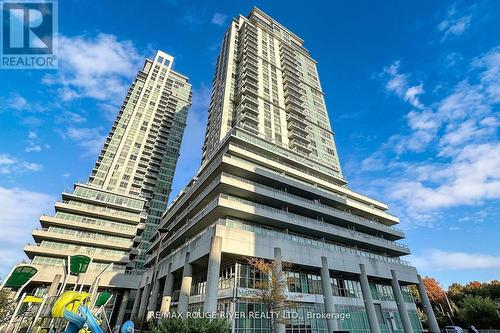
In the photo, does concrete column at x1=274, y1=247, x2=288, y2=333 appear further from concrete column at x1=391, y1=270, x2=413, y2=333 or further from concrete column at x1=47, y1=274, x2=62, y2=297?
concrete column at x1=47, y1=274, x2=62, y2=297

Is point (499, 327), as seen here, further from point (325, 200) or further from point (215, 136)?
point (215, 136)

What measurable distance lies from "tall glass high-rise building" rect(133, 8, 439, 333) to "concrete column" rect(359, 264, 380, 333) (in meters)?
0.12

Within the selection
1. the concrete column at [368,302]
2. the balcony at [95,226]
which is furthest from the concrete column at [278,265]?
the balcony at [95,226]

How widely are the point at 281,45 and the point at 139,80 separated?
58427 mm

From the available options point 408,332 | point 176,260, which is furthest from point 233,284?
point 408,332

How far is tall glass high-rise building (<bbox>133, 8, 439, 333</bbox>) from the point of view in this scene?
87.8ft

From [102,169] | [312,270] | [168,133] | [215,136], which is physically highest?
[168,133]

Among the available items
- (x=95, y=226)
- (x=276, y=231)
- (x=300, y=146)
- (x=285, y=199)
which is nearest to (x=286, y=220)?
(x=276, y=231)

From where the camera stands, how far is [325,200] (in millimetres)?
43219

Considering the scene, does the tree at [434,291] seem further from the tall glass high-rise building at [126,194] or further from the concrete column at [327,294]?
the tall glass high-rise building at [126,194]

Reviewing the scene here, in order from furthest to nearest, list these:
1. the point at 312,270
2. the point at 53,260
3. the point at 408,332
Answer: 1. the point at 53,260
2. the point at 408,332
3. the point at 312,270

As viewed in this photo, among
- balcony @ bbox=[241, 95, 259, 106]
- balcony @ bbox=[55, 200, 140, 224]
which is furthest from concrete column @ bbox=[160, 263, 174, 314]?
balcony @ bbox=[241, 95, 259, 106]

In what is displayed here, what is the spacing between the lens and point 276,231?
31.9 m

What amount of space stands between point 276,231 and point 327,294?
8906mm
